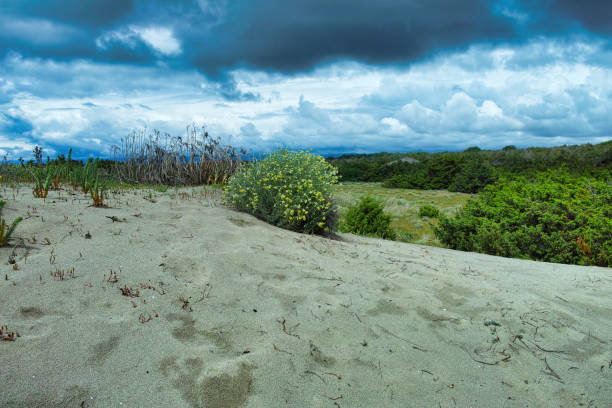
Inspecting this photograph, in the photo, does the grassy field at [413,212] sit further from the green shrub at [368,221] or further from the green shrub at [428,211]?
the green shrub at [368,221]

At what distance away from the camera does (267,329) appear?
2.54 meters

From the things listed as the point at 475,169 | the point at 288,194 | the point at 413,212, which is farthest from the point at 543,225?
the point at 475,169

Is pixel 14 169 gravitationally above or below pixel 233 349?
above

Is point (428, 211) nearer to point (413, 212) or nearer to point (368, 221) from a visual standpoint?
point (413, 212)

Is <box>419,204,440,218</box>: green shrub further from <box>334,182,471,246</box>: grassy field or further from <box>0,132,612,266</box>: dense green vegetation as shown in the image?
<box>0,132,612,266</box>: dense green vegetation

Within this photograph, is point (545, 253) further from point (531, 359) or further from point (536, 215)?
point (531, 359)

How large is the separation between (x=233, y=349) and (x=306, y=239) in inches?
125

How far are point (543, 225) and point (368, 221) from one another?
4090mm

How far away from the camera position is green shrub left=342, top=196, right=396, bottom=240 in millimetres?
9828

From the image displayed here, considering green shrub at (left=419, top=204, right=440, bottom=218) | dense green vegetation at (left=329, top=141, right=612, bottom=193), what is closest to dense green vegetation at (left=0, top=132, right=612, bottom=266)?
green shrub at (left=419, top=204, right=440, bottom=218)

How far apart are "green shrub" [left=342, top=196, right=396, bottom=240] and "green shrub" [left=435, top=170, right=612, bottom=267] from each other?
148 centimetres

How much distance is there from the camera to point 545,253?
700cm

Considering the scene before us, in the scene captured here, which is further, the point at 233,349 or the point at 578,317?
the point at 578,317

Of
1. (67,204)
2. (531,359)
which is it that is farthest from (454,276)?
(67,204)
